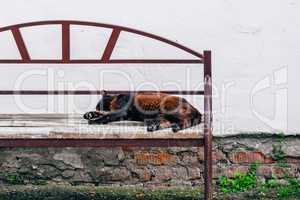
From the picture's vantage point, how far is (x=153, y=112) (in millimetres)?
4672

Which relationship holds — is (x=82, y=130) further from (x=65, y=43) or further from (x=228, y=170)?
(x=228, y=170)

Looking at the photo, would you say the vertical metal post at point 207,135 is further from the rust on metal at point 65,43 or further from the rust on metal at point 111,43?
the rust on metal at point 65,43

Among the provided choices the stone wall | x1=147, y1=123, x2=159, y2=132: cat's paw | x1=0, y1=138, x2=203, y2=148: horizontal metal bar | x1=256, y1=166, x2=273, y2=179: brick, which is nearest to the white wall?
the stone wall

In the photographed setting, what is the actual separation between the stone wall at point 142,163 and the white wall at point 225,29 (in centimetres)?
28

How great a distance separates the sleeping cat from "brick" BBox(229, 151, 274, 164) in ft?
2.24

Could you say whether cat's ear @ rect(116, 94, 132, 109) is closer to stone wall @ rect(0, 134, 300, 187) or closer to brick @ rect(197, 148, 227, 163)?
stone wall @ rect(0, 134, 300, 187)

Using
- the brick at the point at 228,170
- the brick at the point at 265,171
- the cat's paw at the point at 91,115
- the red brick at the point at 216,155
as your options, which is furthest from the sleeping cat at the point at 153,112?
the brick at the point at 265,171

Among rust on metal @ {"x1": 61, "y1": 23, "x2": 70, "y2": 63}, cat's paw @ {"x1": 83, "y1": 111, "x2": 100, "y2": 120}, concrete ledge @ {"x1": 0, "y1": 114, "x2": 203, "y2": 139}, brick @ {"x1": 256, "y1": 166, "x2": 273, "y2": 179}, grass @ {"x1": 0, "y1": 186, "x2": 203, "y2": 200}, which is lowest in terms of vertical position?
grass @ {"x1": 0, "y1": 186, "x2": 203, "y2": 200}

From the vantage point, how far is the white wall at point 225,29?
5.13 metres

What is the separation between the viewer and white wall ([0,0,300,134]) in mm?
5133

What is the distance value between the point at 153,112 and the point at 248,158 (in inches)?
40.0

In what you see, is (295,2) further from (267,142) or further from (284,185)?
(284,185)

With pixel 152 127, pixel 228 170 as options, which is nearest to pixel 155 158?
pixel 228 170

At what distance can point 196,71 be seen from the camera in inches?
203
